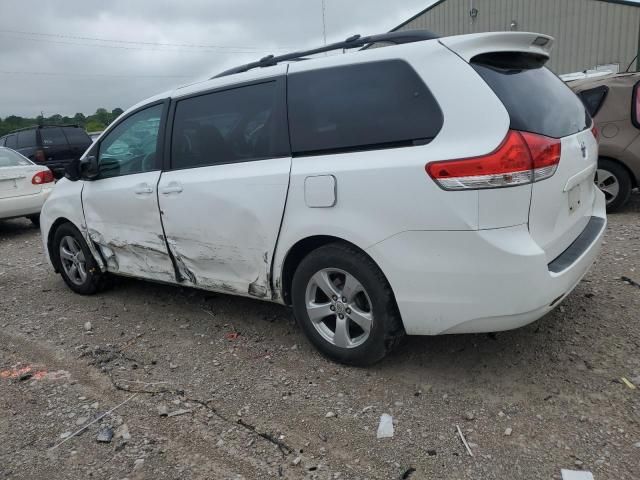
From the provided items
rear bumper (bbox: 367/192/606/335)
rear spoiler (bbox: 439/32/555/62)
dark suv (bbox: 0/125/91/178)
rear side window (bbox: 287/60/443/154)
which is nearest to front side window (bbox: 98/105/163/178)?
rear side window (bbox: 287/60/443/154)

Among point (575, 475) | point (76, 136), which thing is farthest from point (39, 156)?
point (575, 475)

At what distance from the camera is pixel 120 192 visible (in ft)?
13.8

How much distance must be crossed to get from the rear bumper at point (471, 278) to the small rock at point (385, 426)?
458 mm

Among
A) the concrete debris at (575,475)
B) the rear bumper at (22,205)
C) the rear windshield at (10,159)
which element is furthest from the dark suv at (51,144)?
the concrete debris at (575,475)

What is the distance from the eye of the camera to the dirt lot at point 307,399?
8.02ft

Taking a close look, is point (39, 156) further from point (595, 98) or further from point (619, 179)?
point (619, 179)

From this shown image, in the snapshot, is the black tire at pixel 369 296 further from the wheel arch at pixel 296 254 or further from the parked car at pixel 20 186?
the parked car at pixel 20 186

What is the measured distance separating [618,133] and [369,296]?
4767mm

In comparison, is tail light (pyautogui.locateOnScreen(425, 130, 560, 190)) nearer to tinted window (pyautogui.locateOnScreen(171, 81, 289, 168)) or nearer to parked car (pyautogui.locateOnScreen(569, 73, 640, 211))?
tinted window (pyautogui.locateOnScreen(171, 81, 289, 168))

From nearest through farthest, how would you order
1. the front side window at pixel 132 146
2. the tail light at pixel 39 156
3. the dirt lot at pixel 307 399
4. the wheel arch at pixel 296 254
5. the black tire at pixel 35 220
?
the dirt lot at pixel 307 399 → the wheel arch at pixel 296 254 → the front side window at pixel 132 146 → the black tire at pixel 35 220 → the tail light at pixel 39 156

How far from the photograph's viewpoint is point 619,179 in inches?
245

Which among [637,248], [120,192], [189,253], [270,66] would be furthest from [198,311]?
[637,248]

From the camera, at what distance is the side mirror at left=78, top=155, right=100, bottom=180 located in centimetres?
450

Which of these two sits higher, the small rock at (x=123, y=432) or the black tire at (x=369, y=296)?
the black tire at (x=369, y=296)
